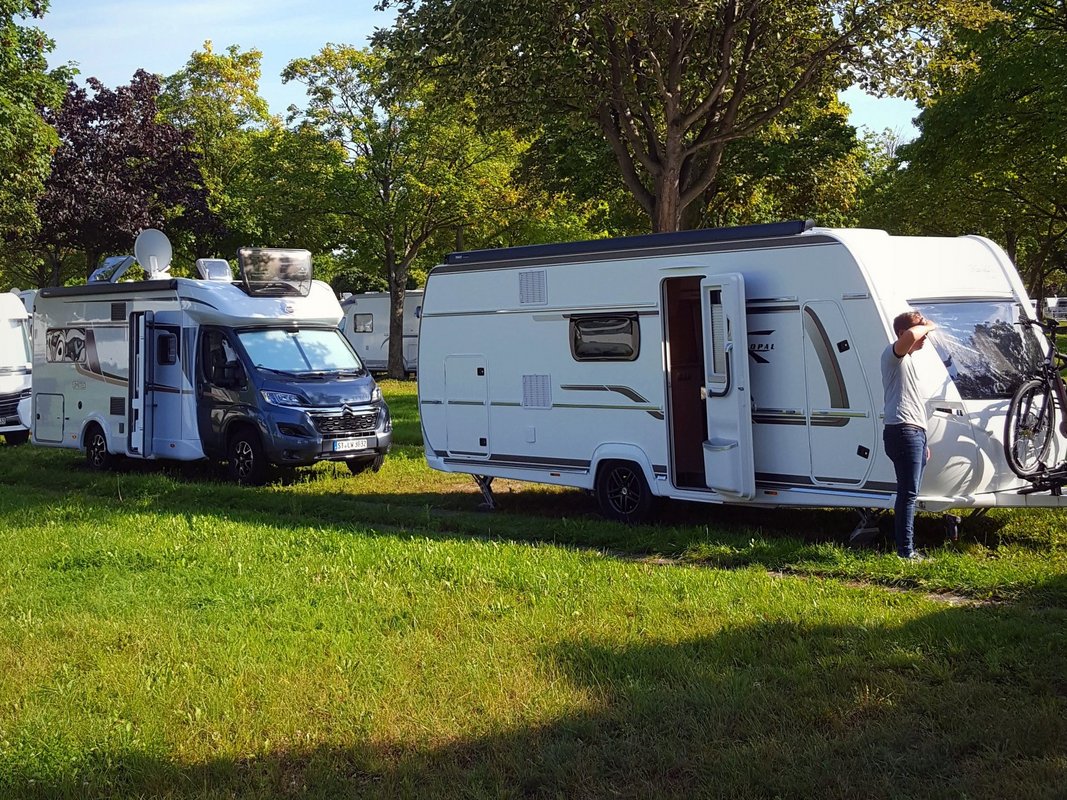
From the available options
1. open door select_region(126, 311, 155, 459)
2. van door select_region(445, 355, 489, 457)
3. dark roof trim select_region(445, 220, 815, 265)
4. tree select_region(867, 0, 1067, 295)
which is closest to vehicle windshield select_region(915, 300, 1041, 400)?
dark roof trim select_region(445, 220, 815, 265)

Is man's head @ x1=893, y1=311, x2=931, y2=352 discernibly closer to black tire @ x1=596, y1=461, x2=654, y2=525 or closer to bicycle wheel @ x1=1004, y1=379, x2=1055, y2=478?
bicycle wheel @ x1=1004, y1=379, x2=1055, y2=478

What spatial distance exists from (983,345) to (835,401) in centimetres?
131

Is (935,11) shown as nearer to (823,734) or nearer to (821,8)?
(821,8)

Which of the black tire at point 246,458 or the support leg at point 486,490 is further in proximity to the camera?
the black tire at point 246,458

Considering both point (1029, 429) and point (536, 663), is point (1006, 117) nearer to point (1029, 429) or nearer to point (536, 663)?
point (1029, 429)

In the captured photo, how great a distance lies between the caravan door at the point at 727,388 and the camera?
9.51 m

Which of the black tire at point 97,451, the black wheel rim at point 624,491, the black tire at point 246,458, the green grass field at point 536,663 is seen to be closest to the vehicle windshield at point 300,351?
the black tire at point 246,458

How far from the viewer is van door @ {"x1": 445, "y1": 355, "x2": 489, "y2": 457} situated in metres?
11.9

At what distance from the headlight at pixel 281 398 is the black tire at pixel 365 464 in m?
1.25

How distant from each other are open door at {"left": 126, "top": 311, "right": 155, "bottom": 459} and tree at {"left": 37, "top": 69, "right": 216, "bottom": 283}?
56.8 ft

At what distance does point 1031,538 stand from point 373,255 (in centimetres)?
2705

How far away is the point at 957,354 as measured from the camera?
352 inches

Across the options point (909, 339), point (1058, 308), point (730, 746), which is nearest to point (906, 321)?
point (909, 339)

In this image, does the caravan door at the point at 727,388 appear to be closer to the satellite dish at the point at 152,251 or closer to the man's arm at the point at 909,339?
the man's arm at the point at 909,339
